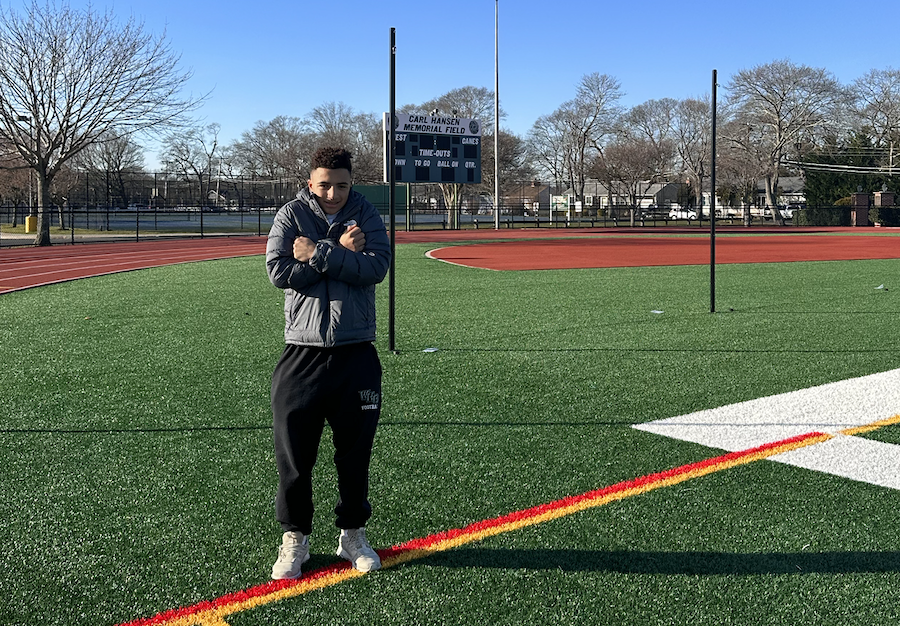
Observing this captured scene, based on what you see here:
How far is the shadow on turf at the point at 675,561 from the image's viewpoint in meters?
3.43

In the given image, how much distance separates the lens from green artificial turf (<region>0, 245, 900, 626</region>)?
3.20 m

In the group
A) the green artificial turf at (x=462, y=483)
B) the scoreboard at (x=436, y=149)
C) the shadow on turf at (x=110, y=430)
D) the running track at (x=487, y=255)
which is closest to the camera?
the green artificial turf at (x=462, y=483)

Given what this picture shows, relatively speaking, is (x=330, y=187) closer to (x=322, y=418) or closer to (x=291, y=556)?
(x=322, y=418)

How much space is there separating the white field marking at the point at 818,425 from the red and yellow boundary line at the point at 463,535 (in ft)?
0.41

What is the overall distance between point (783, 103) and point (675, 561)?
5881 centimetres

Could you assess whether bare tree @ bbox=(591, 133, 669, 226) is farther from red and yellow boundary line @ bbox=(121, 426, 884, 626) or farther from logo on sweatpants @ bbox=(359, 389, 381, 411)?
logo on sweatpants @ bbox=(359, 389, 381, 411)

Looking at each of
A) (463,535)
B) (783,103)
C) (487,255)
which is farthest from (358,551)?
(783,103)

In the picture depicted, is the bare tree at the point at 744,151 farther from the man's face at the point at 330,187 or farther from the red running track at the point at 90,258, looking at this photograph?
the man's face at the point at 330,187

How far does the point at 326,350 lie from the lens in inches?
134

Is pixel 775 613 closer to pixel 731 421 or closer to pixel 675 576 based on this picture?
pixel 675 576

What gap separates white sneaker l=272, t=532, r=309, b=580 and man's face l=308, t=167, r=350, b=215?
4.46 ft

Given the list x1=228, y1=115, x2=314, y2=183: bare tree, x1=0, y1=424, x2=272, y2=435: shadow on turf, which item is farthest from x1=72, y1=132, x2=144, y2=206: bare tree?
x1=0, y1=424, x2=272, y2=435: shadow on turf

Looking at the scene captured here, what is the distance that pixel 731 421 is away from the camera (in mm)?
5672

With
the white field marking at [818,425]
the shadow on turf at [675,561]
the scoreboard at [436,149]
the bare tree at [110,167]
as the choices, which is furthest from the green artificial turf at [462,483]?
the bare tree at [110,167]
